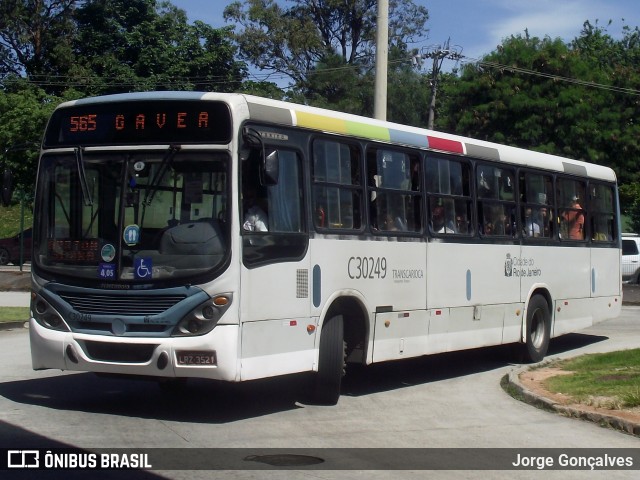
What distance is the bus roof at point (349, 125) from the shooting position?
1012 cm

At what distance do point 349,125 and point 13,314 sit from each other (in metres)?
12.3

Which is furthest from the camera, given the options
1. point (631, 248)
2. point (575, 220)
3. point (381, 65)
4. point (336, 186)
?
point (631, 248)

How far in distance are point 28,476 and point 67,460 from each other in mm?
572

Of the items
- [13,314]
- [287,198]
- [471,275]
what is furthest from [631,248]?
[287,198]

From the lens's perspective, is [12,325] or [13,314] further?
[13,314]

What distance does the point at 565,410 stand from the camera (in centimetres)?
1098

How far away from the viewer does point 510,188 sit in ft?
49.4

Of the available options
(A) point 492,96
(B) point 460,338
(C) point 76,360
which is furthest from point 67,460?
(A) point 492,96

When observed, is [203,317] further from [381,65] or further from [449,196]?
[381,65]

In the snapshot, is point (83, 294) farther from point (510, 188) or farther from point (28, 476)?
point (510, 188)

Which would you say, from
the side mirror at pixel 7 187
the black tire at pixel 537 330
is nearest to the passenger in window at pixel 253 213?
the side mirror at pixel 7 187

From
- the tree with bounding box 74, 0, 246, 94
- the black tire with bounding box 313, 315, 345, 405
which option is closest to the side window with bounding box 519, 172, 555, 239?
the black tire with bounding box 313, 315, 345, 405

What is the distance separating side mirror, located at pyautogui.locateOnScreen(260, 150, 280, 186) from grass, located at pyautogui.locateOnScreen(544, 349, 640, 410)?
437 cm

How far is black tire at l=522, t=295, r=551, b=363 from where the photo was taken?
15.6 metres
